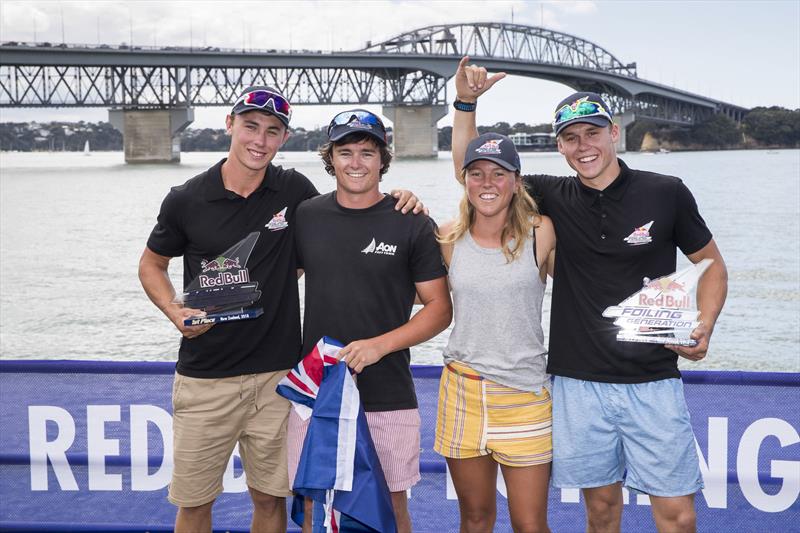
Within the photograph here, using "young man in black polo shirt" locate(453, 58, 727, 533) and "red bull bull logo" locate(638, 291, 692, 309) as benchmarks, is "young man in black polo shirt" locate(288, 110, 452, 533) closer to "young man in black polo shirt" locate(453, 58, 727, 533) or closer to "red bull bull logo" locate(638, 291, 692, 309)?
"young man in black polo shirt" locate(453, 58, 727, 533)

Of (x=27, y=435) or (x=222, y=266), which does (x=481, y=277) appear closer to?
(x=222, y=266)

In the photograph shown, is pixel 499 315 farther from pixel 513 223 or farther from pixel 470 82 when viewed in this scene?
pixel 470 82

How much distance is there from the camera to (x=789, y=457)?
162 inches

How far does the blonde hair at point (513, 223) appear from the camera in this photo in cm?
337

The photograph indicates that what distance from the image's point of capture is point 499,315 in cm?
334

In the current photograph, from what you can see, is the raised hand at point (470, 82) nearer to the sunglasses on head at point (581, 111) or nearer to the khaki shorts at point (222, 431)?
the sunglasses on head at point (581, 111)

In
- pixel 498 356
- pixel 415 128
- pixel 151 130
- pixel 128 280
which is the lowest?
pixel 128 280

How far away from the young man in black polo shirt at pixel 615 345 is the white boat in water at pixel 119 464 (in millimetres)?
909

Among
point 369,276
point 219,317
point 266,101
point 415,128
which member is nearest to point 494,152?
point 369,276

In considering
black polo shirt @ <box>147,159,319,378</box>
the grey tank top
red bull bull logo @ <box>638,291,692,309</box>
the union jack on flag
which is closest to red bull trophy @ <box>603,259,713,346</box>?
red bull bull logo @ <box>638,291,692,309</box>

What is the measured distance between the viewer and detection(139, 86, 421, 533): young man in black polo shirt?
361 centimetres

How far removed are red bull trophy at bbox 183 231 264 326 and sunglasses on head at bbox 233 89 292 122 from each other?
0.54m

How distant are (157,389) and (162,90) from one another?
9334 cm

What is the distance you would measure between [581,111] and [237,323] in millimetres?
1661
